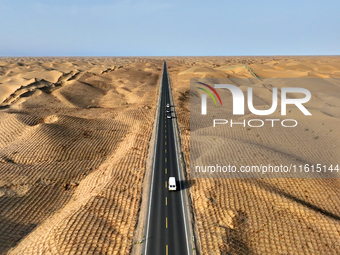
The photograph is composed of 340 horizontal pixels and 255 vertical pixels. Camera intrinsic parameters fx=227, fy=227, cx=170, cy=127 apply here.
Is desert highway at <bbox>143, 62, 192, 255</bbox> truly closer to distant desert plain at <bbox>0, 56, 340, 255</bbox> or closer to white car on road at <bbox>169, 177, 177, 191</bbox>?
white car on road at <bbox>169, 177, 177, 191</bbox>

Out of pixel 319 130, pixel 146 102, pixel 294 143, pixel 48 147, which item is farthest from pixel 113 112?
pixel 319 130

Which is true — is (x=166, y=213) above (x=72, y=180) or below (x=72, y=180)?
above

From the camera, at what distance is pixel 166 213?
22.2 m

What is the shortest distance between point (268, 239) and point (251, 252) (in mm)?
2373

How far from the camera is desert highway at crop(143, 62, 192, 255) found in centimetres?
1833

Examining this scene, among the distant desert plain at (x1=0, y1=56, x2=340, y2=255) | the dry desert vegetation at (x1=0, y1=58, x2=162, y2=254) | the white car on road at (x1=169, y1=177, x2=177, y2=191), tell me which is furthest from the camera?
the white car on road at (x1=169, y1=177, x2=177, y2=191)

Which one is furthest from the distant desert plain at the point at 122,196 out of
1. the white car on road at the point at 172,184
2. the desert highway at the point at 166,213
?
the white car on road at the point at 172,184

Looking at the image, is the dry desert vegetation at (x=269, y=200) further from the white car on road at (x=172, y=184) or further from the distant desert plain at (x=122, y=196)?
the white car on road at (x=172, y=184)

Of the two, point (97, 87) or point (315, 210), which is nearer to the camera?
point (315, 210)

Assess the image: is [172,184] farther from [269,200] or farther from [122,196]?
[269,200]

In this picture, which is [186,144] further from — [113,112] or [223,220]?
[113,112]

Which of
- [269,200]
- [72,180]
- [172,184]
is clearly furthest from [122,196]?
[269,200]

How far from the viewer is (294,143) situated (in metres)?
39.1

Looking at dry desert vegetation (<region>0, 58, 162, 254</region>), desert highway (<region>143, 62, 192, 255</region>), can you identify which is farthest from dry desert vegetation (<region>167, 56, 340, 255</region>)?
dry desert vegetation (<region>0, 58, 162, 254</region>)
